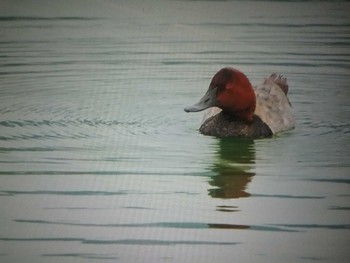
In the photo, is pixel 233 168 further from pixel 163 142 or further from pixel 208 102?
pixel 208 102

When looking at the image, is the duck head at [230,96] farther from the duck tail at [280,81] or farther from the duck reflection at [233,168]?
the duck tail at [280,81]

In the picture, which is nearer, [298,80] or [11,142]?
[11,142]

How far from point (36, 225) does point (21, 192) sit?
0.32 metres

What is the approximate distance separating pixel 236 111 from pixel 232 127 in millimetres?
69

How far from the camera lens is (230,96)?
4.44 meters

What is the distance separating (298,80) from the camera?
527 cm

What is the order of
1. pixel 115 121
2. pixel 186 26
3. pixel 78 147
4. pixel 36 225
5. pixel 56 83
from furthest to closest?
pixel 186 26
pixel 56 83
pixel 115 121
pixel 78 147
pixel 36 225

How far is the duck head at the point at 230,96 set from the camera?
174 inches

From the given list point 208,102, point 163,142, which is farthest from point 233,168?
point 208,102

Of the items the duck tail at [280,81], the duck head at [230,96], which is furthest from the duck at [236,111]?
the duck tail at [280,81]

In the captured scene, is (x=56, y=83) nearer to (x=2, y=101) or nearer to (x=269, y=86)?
(x=2, y=101)

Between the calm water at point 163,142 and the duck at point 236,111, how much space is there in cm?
7

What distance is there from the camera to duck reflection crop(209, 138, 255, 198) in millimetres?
3715

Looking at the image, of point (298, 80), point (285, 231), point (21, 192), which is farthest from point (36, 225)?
point (298, 80)
